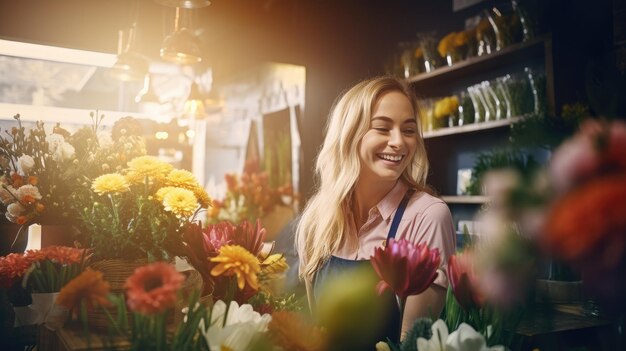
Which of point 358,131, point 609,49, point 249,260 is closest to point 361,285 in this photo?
point 249,260

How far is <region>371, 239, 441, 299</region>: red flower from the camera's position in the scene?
62 centimetres

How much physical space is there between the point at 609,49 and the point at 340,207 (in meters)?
1.90

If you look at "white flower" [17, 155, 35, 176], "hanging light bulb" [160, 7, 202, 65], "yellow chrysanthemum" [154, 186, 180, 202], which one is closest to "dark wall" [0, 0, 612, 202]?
"hanging light bulb" [160, 7, 202, 65]

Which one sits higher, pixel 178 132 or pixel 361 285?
pixel 178 132

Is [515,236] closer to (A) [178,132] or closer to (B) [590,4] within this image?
(B) [590,4]

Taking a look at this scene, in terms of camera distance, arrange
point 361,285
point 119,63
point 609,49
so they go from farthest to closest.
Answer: point 119,63, point 609,49, point 361,285

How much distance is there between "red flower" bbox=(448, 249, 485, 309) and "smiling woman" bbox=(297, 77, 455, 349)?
0.93 meters

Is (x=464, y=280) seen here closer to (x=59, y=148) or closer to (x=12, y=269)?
(x=12, y=269)

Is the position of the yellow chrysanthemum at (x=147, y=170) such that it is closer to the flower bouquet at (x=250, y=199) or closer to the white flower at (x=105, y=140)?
the white flower at (x=105, y=140)

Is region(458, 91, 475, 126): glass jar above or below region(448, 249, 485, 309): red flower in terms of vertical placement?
above

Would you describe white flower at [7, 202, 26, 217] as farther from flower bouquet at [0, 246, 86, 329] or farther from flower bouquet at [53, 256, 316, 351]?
flower bouquet at [53, 256, 316, 351]

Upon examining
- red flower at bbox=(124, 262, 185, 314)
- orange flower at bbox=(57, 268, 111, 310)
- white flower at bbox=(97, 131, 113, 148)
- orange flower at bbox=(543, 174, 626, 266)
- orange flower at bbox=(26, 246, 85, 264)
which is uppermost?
white flower at bbox=(97, 131, 113, 148)

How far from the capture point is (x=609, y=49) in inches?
112

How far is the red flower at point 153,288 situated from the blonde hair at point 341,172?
3.85 feet
